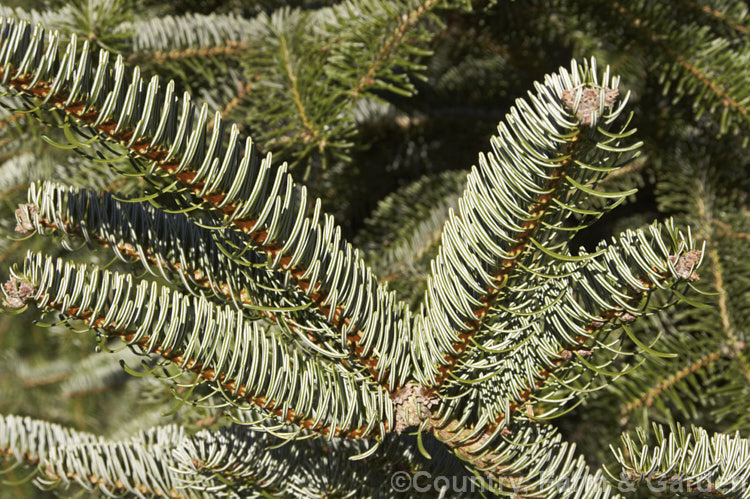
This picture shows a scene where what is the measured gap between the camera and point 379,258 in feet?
2.49

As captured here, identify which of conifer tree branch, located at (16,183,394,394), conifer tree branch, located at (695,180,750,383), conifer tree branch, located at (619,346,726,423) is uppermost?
conifer tree branch, located at (695,180,750,383)

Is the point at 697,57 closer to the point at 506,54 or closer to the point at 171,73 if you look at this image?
the point at 506,54

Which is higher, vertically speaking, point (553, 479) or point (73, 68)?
point (73, 68)

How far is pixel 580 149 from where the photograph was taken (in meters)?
0.29

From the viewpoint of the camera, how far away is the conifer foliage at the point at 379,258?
1.04 feet

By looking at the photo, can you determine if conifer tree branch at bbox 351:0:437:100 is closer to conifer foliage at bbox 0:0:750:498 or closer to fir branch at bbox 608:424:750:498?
conifer foliage at bbox 0:0:750:498

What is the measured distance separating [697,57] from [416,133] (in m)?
0.38

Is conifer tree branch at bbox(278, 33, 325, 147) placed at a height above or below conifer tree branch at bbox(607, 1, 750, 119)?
below

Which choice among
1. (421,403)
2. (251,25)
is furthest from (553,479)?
(251,25)

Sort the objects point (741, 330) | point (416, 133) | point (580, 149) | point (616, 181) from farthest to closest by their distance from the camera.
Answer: point (416, 133)
point (616, 181)
point (741, 330)
point (580, 149)

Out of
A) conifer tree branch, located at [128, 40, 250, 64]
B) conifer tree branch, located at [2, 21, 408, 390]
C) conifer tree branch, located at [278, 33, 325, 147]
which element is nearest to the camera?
conifer tree branch, located at [2, 21, 408, 390]

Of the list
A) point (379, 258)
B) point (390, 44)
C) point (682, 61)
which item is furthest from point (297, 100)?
point (682, 61)

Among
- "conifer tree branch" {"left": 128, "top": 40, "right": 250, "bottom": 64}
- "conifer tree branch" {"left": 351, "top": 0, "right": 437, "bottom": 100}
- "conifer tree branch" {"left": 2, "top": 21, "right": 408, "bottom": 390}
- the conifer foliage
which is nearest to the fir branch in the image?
the conifer foliage

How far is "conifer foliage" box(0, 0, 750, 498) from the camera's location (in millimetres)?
318
